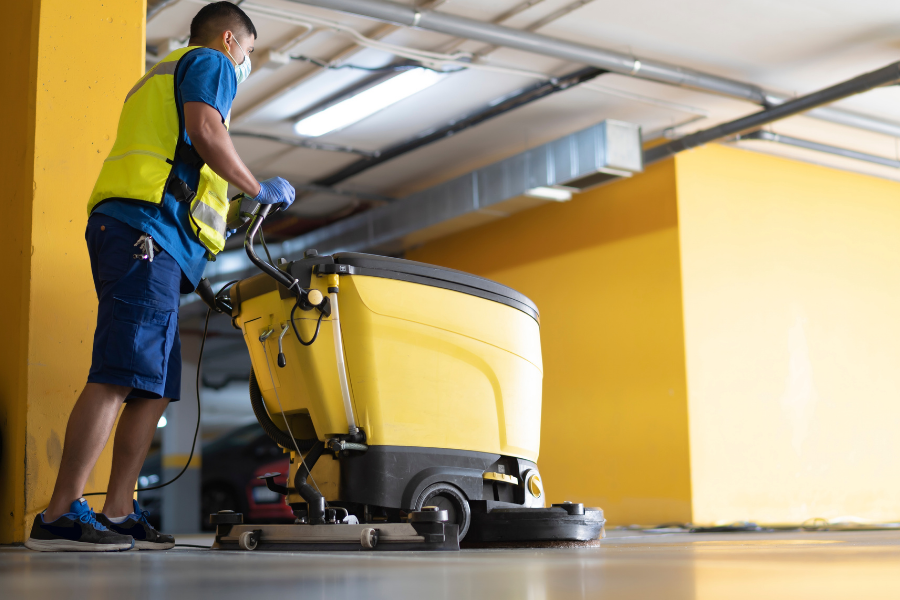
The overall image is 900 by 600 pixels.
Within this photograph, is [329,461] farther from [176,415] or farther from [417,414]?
[176,415]

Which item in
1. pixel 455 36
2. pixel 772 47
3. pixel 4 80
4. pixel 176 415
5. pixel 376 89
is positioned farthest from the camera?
pixel 176 415

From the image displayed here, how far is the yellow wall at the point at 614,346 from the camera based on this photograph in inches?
261

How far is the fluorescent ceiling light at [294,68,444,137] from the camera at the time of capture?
5.98 metres

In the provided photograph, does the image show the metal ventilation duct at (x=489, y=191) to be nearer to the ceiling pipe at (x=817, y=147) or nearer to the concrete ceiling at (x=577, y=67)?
the concrete ceiling at (x=577, y=67)

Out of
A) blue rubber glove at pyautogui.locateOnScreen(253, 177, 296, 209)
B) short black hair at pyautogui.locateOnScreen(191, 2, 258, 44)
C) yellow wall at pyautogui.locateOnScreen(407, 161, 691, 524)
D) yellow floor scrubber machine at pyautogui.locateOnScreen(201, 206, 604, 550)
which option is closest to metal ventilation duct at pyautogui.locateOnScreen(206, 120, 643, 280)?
yellow wall at pyautogui.locateOnScreen(407, 161, 691, 524)

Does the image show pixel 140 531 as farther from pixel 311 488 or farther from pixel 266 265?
pixel 266 265

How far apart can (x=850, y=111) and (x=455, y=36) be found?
10.4ft

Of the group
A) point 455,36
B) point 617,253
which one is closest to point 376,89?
point 455,36

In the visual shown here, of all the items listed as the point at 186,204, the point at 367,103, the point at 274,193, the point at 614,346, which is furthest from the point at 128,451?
the point at 614,346

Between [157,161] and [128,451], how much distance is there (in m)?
0.75

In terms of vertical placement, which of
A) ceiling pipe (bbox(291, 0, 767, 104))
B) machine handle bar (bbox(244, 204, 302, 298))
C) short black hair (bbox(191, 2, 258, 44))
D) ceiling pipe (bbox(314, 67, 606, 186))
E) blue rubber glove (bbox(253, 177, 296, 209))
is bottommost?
machine handle bar (bbox(244, 204, 302, 298))

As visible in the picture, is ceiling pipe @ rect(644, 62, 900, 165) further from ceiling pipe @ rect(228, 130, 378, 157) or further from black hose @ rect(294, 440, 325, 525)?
black hose @ rect(294, 440, 325, 525)

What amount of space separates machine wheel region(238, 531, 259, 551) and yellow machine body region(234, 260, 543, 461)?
0.31 meters

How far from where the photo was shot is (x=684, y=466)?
6441mm
